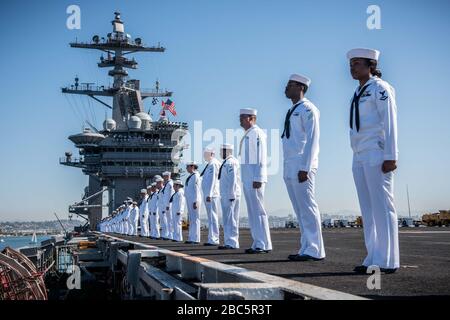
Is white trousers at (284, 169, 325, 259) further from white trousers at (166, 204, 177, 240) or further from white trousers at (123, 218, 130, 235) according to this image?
white trousers at (123, 218, 130, 235)

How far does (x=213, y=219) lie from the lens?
11.3 metres

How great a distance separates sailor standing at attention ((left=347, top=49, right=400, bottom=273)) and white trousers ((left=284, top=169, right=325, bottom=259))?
998 mm

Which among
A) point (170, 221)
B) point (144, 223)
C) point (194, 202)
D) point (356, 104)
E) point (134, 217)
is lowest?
point (144, 223)

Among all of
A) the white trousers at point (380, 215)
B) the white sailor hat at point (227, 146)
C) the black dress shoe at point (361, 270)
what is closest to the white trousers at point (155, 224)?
the white sailor hat at point (227, 146)

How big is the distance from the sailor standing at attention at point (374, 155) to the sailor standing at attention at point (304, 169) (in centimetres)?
97

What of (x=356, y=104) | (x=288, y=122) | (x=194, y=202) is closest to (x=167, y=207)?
(x=194, y=202)

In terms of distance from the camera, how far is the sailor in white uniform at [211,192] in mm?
11070

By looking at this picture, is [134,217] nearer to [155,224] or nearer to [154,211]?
[154,211]

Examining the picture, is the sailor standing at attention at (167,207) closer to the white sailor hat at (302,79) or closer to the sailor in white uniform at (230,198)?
the sailor in white uniform at (230,198)

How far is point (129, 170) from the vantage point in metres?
45.7

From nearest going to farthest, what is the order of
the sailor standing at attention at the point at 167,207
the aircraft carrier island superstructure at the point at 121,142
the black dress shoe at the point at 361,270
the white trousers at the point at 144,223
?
the black dress shoe at the point at 361,270 → the sailor standing at attention at the point at 167,207 → the white trousers at the point at 144,223 → the aircraft carrier island superstructure at the point at 121,142

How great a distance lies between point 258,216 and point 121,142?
39.9 metres

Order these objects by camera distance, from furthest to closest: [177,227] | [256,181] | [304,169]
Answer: [177,227] < [256,181] < [304,169]
